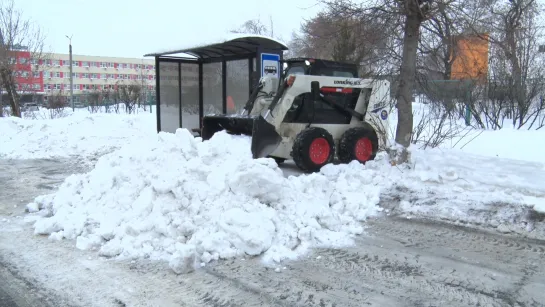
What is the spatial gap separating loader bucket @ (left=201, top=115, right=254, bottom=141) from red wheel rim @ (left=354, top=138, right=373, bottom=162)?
2155 millimetres

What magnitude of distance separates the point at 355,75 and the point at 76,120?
35.9 ft

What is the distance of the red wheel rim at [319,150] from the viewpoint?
855 centimetres

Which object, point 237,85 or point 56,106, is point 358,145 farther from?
point 56,106

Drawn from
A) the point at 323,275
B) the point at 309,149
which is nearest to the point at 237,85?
the point at 309,149

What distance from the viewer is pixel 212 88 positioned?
13219mm

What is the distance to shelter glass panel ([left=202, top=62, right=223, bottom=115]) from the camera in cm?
1288

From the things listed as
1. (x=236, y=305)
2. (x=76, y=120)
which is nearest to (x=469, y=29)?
(x=236, y=305)

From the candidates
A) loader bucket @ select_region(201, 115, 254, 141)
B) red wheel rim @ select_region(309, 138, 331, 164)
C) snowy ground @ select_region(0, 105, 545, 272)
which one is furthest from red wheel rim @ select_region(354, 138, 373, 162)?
loader bucket @ select_region(201, 115, 254, 141)

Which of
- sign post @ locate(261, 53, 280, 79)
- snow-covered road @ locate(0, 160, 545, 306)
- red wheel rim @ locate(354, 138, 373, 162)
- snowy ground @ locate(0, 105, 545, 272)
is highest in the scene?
sign post @ locate(261, 53, 280, 79)

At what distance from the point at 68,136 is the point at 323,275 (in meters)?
12.5

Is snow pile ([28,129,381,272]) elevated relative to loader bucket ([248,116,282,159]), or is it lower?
lower

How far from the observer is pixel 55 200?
6223 millimetres

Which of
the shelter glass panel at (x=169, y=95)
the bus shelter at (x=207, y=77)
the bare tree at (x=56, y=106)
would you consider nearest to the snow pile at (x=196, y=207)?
the bus shelter at (x=207, y=77)

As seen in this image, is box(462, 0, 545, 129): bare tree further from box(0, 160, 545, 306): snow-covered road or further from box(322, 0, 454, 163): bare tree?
box(0, 160, 545, 306): snow-covered road
